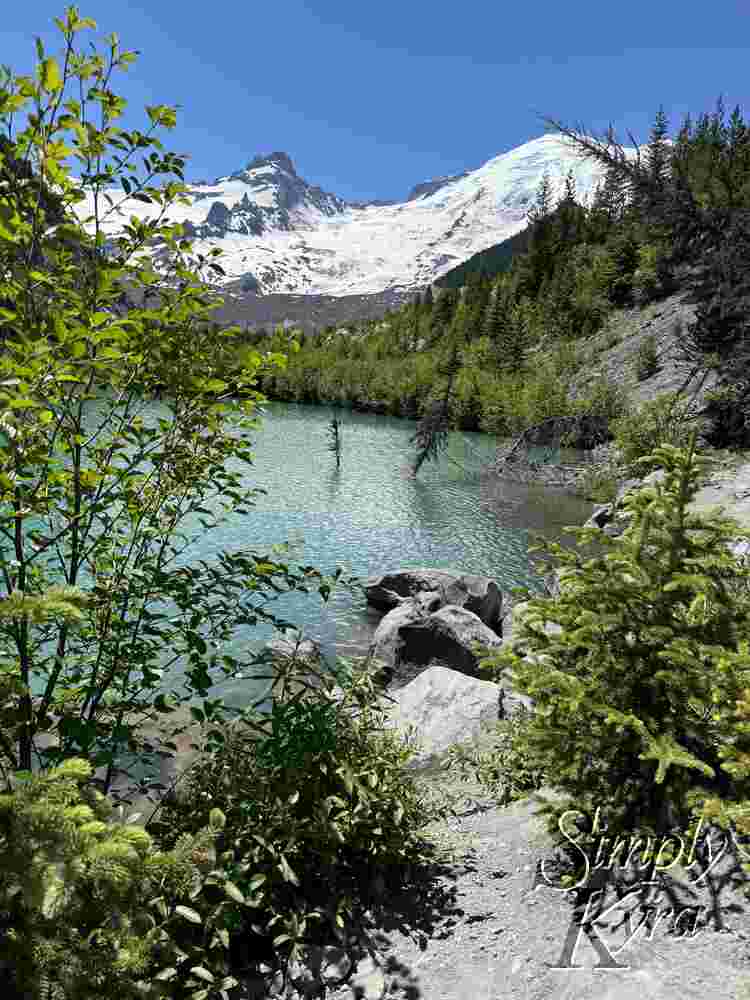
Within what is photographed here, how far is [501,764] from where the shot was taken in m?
5.99

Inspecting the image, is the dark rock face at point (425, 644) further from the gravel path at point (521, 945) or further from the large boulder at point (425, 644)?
the gravel path at point (521, 945)

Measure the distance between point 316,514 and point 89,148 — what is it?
2074 cm

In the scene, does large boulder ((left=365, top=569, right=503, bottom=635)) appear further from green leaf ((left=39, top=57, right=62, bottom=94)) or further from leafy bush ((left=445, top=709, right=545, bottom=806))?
green leaf ((left=39, top=57, right=62, bottom=94))

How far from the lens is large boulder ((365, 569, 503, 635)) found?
15117 millimetres

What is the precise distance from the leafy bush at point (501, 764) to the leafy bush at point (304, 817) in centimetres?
121

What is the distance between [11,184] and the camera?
10.8 feet

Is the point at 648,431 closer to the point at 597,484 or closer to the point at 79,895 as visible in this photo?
the point at 597,484

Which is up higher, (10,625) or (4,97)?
(4,97)

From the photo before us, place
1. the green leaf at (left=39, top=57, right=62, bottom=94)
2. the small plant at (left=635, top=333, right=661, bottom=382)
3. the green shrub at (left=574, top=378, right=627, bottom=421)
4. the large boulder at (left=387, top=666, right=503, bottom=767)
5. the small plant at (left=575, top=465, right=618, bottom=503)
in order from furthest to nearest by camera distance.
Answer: the small plant at (left=635, top=333, right=661, bottom=382) < the green shrub at (left=574, top=378, right=627, bottom=421) < the small plant at (left=575, top=465, right=618, bottom=503) < the large boulder at (left=387, top=666, right=503, bottom=767) < the green leaf at (left=39, top=57, right=62, bottom=94)

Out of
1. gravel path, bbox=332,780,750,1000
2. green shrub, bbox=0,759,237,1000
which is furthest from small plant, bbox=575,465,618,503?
green shrub, bbox=0,759,237,1000

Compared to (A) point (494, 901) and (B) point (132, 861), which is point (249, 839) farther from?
(B) point (132, 861)

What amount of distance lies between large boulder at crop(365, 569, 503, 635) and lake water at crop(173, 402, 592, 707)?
0.59m

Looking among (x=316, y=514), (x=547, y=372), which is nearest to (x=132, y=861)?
(x=316, y=514)

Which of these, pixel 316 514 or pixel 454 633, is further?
pixel 316 514
